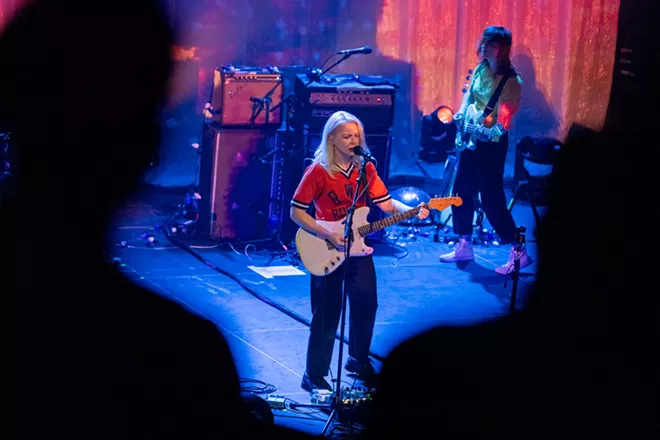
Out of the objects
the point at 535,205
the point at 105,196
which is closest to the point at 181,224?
the point at 105,196

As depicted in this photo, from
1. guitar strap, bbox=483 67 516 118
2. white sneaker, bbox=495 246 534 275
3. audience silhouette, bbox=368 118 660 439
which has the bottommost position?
audience silhouette, bbox=368 118 660 439

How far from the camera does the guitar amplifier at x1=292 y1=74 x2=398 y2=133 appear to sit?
8.34m

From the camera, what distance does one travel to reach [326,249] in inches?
213

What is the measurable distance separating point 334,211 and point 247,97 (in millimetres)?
3233

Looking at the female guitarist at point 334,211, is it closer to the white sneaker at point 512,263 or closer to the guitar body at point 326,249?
the guitar body at point 326,249

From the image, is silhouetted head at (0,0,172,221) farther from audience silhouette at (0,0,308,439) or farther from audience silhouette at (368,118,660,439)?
audience silhouette at (368,118,660,439)

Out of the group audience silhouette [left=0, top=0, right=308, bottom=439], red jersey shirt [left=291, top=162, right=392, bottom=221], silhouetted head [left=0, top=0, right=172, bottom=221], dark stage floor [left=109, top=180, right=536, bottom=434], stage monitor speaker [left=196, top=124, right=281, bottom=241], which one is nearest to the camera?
audience silhouette [left=0, top=0, right=308, bottom=439]

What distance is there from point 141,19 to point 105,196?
181cm

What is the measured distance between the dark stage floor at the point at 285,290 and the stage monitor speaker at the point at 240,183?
0.17 m

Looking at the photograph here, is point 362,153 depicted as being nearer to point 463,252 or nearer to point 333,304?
point 333,304

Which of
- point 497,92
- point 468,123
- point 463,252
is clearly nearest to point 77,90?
point 468,123

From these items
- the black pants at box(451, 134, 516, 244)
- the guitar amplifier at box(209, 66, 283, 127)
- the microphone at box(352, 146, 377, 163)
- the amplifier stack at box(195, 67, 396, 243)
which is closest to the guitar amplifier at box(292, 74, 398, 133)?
the amplifier stack at box(195, 67, 396, 243)

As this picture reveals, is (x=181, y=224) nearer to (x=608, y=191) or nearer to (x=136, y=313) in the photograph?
(x=136, y=313)

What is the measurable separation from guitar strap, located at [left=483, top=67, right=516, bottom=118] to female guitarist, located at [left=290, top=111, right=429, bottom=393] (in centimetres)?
240
